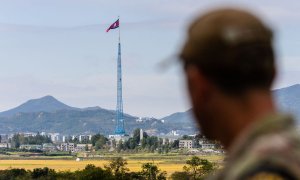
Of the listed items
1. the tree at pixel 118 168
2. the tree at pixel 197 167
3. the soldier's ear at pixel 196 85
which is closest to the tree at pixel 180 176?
the tree at pixel 197 167

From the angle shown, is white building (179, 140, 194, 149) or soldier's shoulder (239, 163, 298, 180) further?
white building (179, 140, 194, 149)

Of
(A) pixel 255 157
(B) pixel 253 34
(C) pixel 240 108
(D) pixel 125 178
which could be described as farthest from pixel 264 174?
(D) pixel 125 178

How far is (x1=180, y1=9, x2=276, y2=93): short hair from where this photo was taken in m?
2.23

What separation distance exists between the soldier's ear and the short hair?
0.01 m

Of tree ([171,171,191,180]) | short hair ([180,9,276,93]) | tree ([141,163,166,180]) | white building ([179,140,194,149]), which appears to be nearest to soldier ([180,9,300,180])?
short hair ([180,9,276,93])

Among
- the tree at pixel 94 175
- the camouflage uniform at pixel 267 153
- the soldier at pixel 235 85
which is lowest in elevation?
the camouflage uniform at pixel 267 153

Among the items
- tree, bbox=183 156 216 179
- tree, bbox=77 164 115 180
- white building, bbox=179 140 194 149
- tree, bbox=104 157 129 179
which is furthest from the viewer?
white building, bbox=179 140 194 149

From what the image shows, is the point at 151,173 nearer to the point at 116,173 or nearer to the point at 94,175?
the point at 116,173

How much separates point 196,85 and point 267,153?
28cm

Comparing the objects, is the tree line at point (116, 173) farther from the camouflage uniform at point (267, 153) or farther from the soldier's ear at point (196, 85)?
the camouflage uniform at point (267, 153)

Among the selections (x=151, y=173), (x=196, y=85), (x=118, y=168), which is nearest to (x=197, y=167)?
(x=151, y=173)

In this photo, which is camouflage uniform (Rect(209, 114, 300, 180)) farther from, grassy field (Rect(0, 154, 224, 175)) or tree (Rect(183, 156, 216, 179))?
grassy field (Rect(0, 154, 224, 175))

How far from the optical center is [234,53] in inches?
88.0

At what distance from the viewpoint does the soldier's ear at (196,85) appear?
2262mm
